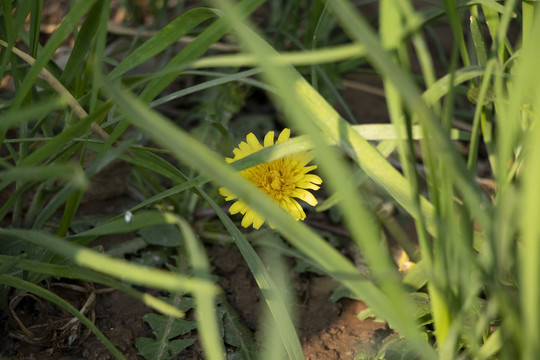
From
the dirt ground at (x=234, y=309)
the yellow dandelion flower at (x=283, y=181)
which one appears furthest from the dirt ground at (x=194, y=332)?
the yellow dandelion flower at (x=283, y=181)

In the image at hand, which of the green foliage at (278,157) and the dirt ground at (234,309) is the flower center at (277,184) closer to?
the green foliage at (278,157)

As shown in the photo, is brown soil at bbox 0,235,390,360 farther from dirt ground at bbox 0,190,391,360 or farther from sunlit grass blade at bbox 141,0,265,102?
sunlit grass blade at bbox 141,0,265,102

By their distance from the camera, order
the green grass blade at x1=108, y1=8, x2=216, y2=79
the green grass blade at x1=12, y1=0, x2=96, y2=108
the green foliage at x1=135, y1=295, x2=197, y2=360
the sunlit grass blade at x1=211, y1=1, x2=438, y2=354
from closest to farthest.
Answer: the sunlit grass blade at x1=211, y1=1, x2=438, y2=354, the green grass blade at x1=12, y1=0, x2=96, y2=108, the green grass blade at x1=108, y1=8, x2=216, y2=79, the green foliage at x1=135, y1=295, x2=197, y2=360

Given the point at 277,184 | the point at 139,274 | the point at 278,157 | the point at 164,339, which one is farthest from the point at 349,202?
the point at 164,339

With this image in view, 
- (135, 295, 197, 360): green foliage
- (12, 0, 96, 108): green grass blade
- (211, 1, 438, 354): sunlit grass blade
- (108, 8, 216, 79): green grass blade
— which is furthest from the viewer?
(135, 295, 197, 360): green foliage

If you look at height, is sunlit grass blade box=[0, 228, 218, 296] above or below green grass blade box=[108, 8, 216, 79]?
below

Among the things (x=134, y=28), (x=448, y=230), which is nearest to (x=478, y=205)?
(x=448, y=230)

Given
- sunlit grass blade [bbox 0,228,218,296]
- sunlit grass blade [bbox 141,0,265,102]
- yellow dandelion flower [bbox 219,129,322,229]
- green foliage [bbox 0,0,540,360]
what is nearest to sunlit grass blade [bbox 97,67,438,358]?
green foliage [bbox 0,0,540,360]

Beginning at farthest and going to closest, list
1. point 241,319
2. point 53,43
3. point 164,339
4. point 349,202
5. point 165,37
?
point 241,319
point 164,339
point 165,37
point 53,43
point 349,202

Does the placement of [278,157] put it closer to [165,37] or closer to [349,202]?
[165,37]
